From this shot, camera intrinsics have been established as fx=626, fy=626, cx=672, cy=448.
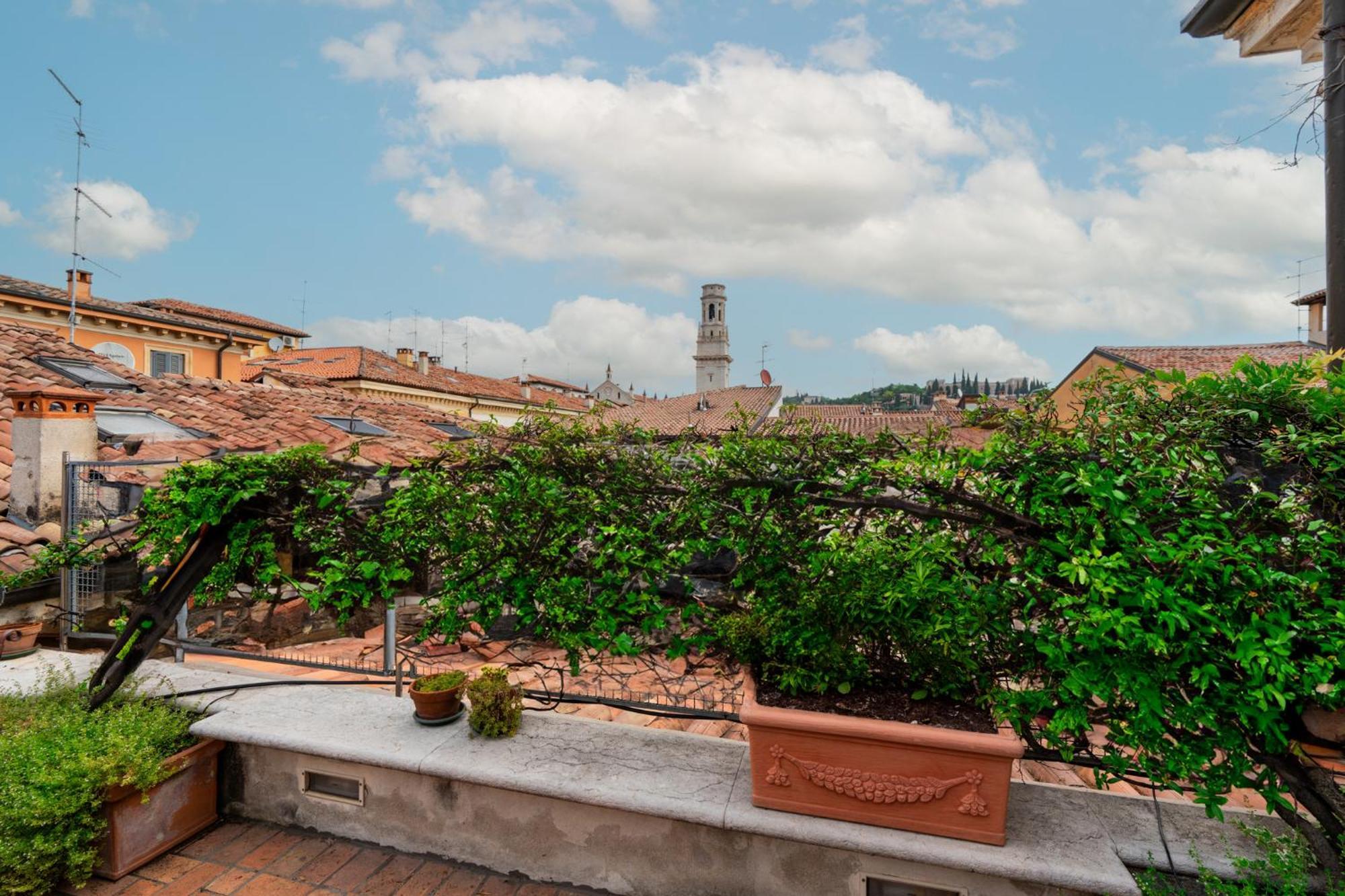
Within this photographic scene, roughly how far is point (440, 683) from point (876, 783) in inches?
86.8

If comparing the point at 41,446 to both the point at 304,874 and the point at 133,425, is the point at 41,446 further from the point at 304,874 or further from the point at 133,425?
the point at 304,874

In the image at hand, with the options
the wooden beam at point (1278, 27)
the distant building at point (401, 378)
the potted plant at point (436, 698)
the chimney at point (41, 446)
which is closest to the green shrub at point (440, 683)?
the potted plant at point (436, 698)

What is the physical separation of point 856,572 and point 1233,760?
51.5 inches

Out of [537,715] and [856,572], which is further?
[537,715]

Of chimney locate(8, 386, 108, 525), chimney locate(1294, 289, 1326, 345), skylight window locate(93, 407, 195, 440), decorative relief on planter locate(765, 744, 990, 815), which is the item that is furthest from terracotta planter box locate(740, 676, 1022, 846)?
chimney locate(1294, 289, 1326, 345)

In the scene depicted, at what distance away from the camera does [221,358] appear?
23.0 metres

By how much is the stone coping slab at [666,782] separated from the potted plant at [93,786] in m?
0.22

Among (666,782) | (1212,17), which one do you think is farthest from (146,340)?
(1212,17)

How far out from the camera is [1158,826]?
2.40 metres

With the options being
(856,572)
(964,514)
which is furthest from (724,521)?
(964,514)

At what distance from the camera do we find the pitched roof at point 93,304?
17.4 metres

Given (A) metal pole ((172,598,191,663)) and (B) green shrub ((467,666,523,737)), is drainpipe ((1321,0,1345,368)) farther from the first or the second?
(A) metal pole ((172,598,191,663))

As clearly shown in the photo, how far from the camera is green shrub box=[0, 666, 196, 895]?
2568 mm

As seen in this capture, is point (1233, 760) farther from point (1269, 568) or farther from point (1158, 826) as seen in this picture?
point (1269, 568)
